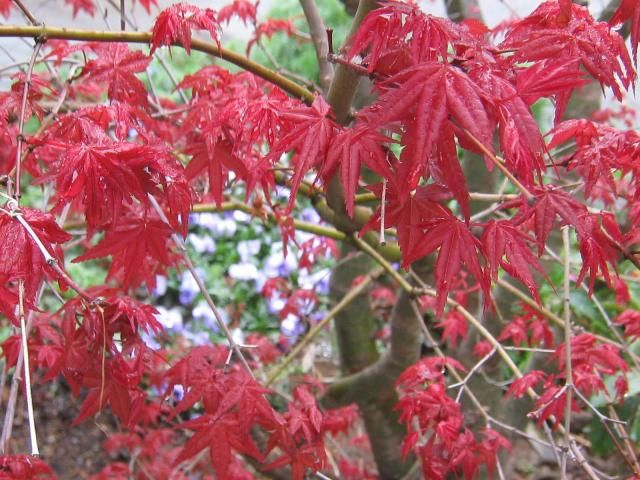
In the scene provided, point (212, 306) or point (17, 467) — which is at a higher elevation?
point (212, 306)

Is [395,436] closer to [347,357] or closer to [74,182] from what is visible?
[347,357]

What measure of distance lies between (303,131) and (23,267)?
1.25ft

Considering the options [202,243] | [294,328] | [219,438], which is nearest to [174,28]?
[219,438]

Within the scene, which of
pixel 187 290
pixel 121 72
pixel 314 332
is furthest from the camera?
pixel 187 290

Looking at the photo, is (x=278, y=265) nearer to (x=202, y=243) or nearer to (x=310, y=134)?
(x=202, y=243)

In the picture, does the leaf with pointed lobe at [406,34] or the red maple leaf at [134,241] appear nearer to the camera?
the leaf with pointed lobe at [406,34]

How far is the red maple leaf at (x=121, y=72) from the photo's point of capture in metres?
1.08

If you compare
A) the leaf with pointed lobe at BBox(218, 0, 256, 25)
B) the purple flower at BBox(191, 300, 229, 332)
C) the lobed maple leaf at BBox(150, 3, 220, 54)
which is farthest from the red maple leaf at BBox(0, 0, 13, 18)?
the purple flower at BBox(191, 300, 229, 332)

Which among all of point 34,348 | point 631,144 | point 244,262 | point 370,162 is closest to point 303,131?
point 370,162

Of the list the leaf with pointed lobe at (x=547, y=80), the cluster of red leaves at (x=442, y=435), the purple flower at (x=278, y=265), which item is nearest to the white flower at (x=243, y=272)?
the purple flower at (x=278, y=265)

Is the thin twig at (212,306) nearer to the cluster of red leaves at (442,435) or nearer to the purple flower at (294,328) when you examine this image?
the cluster of red leaves at (442,435)

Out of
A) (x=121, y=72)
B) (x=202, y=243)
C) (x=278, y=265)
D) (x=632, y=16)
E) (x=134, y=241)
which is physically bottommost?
(x=278, y=265)

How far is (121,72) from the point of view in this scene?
1.09 metres

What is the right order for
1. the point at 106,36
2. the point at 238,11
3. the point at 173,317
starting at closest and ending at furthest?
the point at 106,36
the point at 238,11
the point at 173,317
